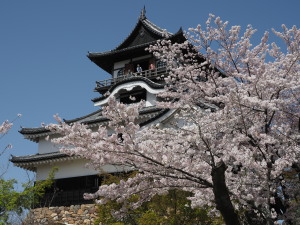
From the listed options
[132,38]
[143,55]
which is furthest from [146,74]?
[132,38]

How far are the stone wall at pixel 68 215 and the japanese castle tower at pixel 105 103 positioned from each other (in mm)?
484

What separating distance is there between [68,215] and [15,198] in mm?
2653

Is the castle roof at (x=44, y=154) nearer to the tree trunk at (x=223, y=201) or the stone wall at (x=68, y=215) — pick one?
the stone wall at (x=68, y=215)

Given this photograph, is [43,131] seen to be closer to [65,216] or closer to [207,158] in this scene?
[65,216]

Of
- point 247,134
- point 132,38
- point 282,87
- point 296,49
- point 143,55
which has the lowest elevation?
point 247,134

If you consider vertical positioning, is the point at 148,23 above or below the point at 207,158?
above

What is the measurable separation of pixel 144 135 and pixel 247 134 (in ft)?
6.12

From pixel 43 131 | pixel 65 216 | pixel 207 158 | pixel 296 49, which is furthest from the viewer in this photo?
pixel 43 131

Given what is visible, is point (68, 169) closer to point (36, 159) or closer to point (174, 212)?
point (36, 159)

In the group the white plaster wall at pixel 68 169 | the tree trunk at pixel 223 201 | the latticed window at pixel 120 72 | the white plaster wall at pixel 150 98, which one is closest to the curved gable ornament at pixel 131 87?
the white plaster wall at pixel 150 98

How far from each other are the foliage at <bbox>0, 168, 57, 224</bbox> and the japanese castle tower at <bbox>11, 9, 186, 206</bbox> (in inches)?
38.0

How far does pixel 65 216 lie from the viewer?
648 inches

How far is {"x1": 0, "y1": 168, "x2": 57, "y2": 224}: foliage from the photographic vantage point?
15680 mm

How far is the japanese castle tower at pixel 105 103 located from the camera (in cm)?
1766
